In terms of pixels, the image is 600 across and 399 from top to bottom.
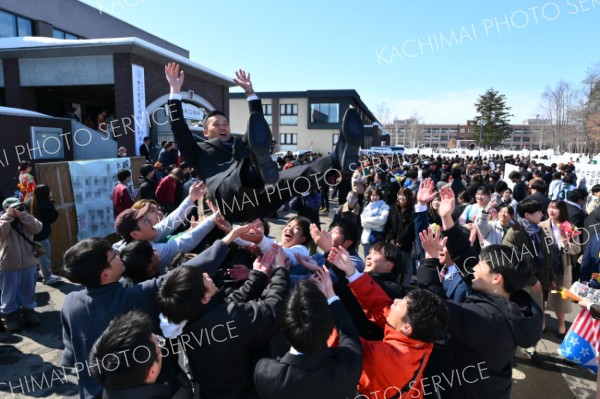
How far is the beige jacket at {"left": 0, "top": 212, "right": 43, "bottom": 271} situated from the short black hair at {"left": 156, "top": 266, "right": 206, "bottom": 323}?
3.37m

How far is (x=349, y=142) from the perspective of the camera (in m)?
2.80

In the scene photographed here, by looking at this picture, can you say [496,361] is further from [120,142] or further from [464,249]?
[120,142]

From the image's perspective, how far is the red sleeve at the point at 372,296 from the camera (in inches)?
76.8

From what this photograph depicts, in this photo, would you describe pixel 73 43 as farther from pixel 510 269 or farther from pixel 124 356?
pixel 510 269

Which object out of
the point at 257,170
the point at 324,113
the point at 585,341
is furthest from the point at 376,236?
the point at 324,113

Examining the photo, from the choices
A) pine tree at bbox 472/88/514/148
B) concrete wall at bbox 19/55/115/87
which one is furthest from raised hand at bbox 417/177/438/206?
pine tree at bbox 472/88/514/148

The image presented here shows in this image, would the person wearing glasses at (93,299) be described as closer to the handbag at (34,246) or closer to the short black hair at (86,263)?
the short black hair at (86,263)

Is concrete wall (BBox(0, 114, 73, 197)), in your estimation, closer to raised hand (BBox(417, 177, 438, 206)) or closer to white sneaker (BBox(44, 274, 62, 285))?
white sneaker (BBox(44, 274, 62, 285))

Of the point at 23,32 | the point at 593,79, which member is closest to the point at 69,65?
the point at 23,32

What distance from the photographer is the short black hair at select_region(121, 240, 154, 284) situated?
7.04 feet

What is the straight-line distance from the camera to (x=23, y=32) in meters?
17.6

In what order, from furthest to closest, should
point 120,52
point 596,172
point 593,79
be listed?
point 593,79 < point 120,52 < point 596,172

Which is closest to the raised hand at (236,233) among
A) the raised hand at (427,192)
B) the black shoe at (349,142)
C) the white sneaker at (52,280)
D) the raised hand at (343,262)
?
the raised hand at (343,262)

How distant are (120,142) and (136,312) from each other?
13.7 metres
